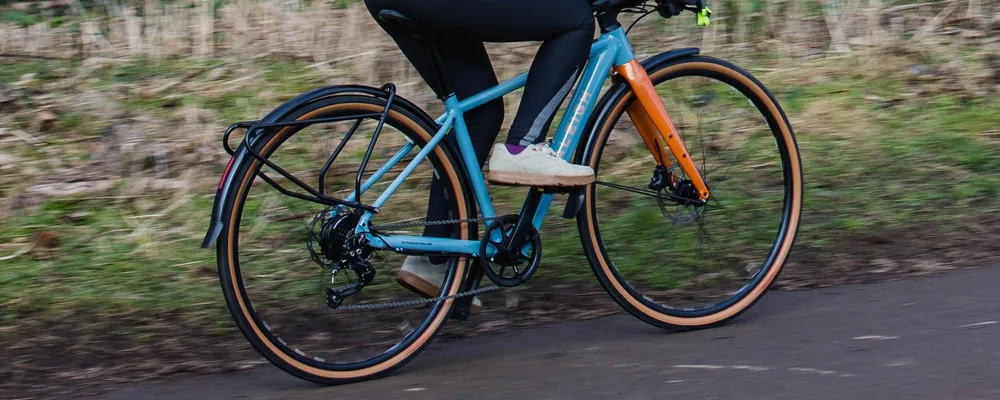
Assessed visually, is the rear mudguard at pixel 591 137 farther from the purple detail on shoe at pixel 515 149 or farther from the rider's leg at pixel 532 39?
the purple detail on shoe at pixel 515 149

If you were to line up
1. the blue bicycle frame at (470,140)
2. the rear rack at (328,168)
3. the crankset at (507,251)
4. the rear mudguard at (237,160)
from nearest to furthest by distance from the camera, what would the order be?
the rear mudguard at (237,160) < the rear rack at (328,168) < the blue bicycle frame at (470,140) < the crankset at (507,251)

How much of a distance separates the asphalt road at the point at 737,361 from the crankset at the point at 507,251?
26 cm

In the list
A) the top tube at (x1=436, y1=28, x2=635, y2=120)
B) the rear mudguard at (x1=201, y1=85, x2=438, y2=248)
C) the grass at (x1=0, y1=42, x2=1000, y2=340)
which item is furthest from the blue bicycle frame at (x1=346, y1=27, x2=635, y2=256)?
the grass at (x1=0, y1=42, x2=1000, y2=340)

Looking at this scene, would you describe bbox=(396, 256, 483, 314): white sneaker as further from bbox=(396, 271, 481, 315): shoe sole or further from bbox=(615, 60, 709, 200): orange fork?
bbox=(615, 60, 709, 200): orange fork

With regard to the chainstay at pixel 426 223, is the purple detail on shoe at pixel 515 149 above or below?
above

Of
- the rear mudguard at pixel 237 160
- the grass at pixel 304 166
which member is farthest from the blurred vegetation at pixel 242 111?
the rear mudguard at pixel 237 160

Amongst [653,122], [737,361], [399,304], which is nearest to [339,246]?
[399,304]

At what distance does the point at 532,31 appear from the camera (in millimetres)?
3932

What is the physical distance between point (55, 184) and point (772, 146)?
3418 millimetres

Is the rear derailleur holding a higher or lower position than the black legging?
lower

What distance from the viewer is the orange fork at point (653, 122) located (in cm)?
418

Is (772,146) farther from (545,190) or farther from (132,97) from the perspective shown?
(132,97)

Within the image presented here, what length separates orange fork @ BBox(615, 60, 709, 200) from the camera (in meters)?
4.18

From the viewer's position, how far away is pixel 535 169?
13.2 feet
